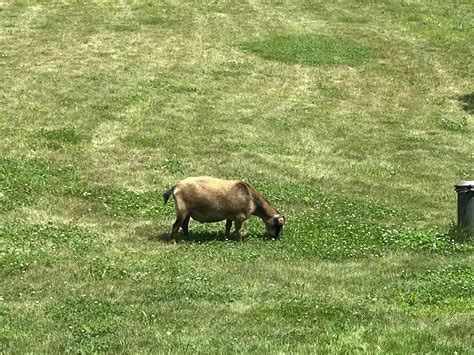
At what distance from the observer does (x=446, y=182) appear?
Result: 1043 inches

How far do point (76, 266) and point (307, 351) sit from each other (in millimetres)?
6773

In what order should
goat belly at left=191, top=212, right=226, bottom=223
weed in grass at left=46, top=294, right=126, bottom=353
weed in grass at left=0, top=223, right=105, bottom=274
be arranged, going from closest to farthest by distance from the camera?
weed in grass at left=46, top=294, right=126, bottom=353
weed in grass at left=0, top=223, right=105, bottom=274
goat belly at left=191, top=212, right=226, bottom=223

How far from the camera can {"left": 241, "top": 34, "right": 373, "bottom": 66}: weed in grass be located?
141 ft

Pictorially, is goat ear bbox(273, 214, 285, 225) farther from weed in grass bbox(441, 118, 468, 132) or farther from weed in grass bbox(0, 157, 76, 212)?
weed in grass bbox(441, 118, 468, 132)

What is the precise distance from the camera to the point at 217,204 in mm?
18250

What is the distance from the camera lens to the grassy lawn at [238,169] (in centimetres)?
1276

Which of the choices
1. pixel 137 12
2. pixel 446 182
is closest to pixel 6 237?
pixel 446 182

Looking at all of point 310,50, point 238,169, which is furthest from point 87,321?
point 310,50

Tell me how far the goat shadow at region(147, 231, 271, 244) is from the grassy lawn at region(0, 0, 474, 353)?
0.12m

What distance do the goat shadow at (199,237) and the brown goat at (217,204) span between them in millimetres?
190

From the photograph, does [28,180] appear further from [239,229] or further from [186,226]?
[239,229]

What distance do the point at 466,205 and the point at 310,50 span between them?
26.9 m

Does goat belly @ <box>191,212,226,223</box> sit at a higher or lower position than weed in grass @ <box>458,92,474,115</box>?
higher

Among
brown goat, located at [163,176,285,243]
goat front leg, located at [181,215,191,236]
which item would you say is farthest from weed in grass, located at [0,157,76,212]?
brown goat, located at [163,176,285,243]
